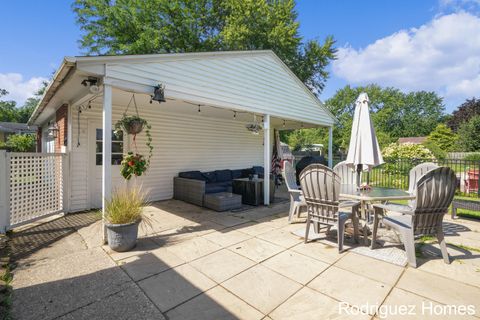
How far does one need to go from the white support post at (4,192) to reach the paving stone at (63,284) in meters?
1.92

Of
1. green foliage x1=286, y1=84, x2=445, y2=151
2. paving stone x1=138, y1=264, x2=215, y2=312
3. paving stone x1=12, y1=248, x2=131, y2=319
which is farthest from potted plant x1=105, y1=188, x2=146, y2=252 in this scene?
green foliage x1=286, y1=84, x2=445, y2=151

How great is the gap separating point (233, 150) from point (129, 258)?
6.34 m

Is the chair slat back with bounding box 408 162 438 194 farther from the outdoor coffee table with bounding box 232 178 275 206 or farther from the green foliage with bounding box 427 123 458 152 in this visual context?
the green foliage with bounding box 427 123 458 152

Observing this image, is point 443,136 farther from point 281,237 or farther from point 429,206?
point 281,237

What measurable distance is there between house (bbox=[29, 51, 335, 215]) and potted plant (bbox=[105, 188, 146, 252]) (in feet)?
1.17

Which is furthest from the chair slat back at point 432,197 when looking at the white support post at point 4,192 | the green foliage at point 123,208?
the white support post at point 4,192

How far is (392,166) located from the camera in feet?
30.8

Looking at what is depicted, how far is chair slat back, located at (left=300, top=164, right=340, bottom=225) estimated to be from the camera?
10.5 ft

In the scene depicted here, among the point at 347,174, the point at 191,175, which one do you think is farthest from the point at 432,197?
the point at 191,175

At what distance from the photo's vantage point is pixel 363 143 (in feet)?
12.4

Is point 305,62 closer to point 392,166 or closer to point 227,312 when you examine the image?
point 392,166

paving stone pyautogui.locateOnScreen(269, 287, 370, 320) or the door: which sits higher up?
the door

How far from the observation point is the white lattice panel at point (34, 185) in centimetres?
427

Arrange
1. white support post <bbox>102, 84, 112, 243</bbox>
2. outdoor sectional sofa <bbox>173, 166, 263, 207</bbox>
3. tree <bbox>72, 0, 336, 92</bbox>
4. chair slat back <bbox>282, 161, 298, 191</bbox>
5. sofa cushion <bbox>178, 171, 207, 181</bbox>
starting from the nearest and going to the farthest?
white support post <bbox>102, 84, 112, 243</bbox> < chair slat back <bbox>282, 161, 298, 191</bbox> < outdoor sectional sofa <bbox>173, 166, 263, 207</bbox> < sofa cushion <bbox>178, 171, 207, 181</bbox> < tree <bbox>72, 0, 336, 92</bbox>
